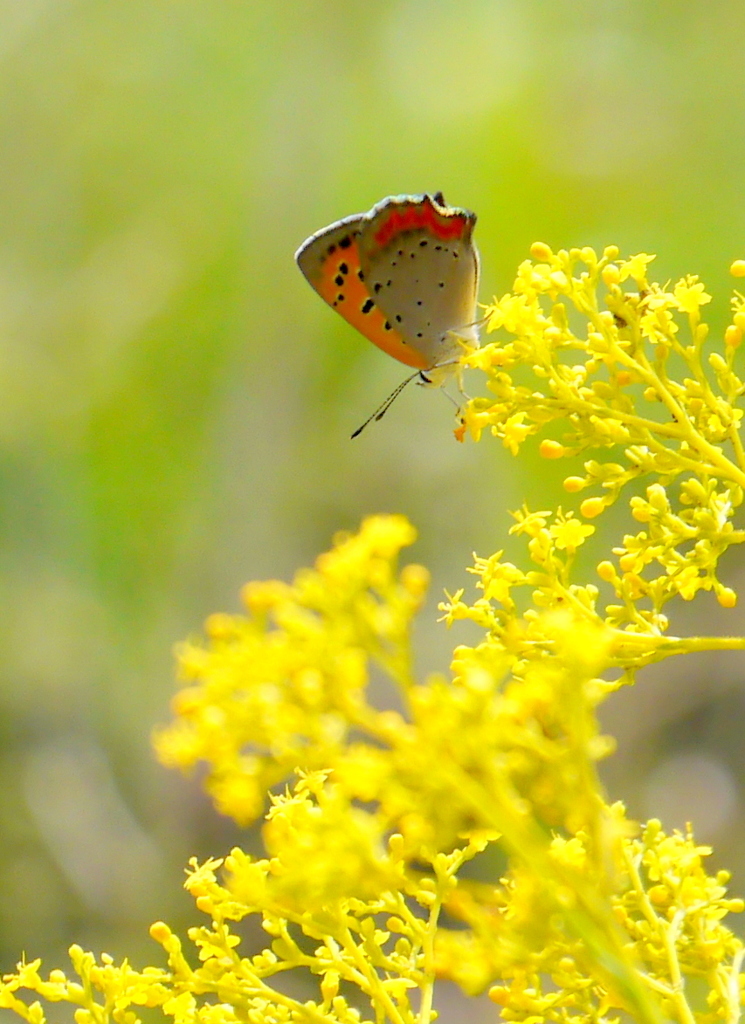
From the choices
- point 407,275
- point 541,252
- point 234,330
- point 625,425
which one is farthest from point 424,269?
point 234,330

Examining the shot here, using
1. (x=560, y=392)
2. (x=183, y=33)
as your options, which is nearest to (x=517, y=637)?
(x=560, y=392)

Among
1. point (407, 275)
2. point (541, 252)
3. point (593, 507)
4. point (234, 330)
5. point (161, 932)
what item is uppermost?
point (234, 330)

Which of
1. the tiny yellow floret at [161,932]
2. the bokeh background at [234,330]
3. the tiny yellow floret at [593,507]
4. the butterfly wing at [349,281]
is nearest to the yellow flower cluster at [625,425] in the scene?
the tiny yellow floret at [593,507]

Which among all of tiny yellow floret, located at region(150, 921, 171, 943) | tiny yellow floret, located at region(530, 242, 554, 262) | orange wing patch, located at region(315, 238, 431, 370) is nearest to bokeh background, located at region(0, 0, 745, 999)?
orange wing patch, located at region(315, 238, 431, 370)

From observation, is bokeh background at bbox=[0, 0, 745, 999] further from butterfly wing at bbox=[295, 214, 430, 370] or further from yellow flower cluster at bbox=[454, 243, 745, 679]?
yellow flower cluster at bbox=[454, 243, 745, 679]

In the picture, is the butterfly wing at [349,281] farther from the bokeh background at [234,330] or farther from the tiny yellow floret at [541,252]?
Result: the bokeh background at [234,330]

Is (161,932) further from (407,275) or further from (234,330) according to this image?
(234,330)

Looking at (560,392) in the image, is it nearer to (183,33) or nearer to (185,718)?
(185,718)
